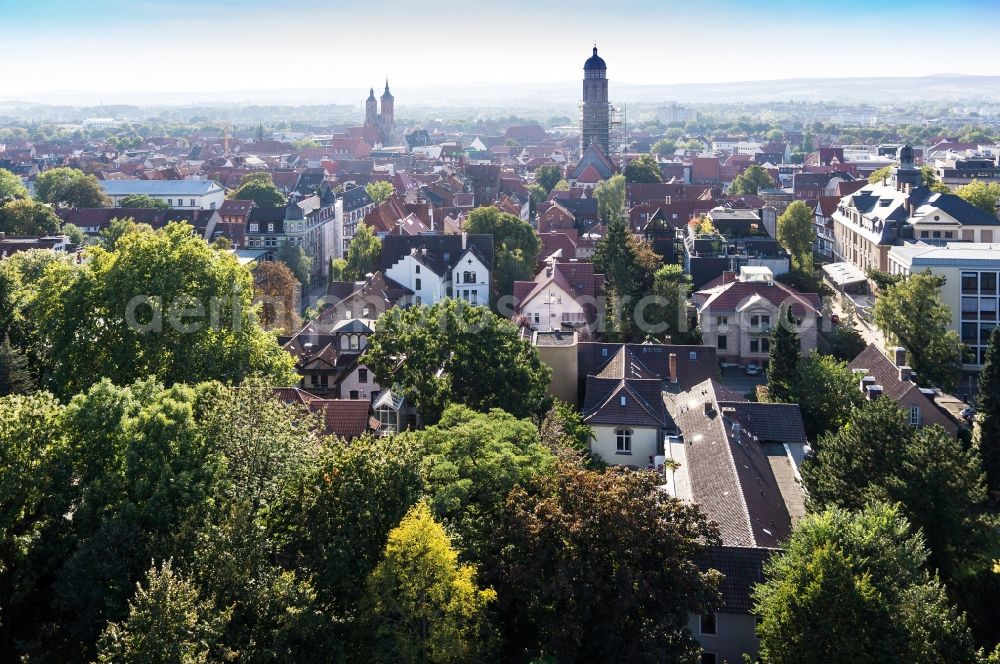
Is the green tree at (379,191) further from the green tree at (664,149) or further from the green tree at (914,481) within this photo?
the green tree at (664,149)

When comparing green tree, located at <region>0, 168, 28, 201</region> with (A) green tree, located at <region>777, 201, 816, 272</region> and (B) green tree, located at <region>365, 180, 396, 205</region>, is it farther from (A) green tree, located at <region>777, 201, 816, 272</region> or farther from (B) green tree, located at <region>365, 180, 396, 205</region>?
(A) green tree, located at <region>777, 201, 816, 272</region>

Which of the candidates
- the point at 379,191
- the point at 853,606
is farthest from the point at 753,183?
the point at 853,606

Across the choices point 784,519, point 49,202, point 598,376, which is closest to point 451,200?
point 49,202

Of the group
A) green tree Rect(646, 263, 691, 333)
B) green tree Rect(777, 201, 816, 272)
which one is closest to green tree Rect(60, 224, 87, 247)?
green tree Rect(646, 263, 691, 333)

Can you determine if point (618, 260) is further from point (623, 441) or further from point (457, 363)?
point (457, 363)

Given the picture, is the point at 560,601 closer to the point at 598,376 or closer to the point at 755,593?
the point at 755,593
